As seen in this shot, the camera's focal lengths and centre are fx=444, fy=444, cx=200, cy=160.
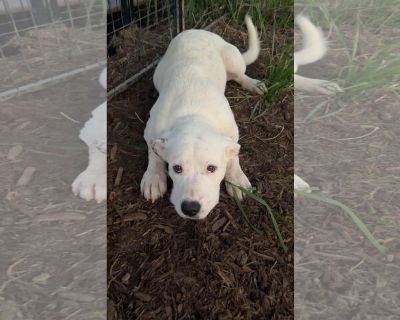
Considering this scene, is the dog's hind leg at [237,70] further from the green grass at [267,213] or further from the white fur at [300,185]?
the green grass at [267,213]

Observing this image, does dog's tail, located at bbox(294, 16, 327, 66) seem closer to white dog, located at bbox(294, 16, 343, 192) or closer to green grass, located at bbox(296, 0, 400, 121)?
white dog, located at bbox(294, 16, 343, 192)

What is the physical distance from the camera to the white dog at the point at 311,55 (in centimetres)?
354

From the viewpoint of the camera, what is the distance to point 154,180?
255 cm

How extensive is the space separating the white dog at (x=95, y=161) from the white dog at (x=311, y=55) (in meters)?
1.61

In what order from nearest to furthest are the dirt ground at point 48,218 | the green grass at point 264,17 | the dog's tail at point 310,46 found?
the dirt ground at point 48,218
the dog's tail at point 310,46
the green grass at point 264,17

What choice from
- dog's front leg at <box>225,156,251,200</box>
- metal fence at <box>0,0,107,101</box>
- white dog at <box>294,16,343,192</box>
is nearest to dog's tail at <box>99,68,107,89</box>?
metal fence at <box>0,0,107,101</box>

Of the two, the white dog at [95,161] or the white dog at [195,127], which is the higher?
the white dog at [195,127]

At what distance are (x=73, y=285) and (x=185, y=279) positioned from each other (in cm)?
51

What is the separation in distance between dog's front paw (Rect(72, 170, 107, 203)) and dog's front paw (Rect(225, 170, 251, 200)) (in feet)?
2.31

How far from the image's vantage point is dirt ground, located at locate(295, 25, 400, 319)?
2.05 meters

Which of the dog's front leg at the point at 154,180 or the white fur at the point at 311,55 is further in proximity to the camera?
the white fur at the point at 311,55

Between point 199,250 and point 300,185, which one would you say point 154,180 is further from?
point 300,185

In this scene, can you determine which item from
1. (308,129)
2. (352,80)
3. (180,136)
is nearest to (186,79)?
(180,136)

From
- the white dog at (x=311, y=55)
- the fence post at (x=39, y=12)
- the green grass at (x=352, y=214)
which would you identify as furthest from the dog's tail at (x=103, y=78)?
the green grass at (x=352, y=214)
